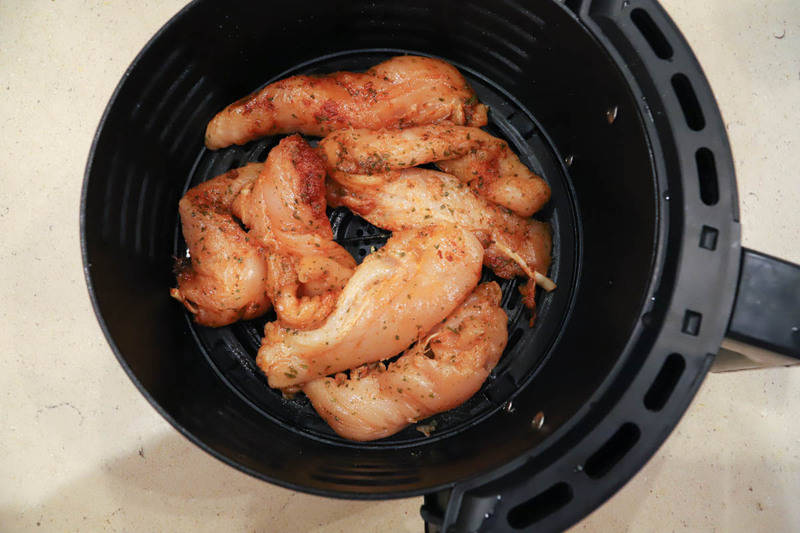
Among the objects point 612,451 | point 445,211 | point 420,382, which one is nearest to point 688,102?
point 445,211

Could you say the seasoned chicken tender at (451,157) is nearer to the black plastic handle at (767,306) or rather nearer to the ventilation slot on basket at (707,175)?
the ventilation slot on basket at (707,175)

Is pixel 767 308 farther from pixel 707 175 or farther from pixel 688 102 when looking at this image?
pixel 688 102

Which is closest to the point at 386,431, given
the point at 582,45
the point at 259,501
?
the point at 259,501

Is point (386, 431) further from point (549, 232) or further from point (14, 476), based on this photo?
point (14, 476)

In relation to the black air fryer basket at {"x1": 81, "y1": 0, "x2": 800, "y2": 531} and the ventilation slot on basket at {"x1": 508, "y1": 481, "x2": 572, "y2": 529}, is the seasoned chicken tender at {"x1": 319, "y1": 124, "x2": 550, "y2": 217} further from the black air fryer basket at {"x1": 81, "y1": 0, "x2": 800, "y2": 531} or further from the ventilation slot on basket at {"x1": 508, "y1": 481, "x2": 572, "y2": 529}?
the ventilation slot on basket at {"x1": 508, "y1": 481, "x2": 572, "y2": 529}

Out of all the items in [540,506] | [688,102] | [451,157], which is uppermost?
[688,102]

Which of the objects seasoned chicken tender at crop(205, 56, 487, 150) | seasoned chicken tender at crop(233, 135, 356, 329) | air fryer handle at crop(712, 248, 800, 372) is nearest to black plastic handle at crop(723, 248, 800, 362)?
air fryer handle at crop(712, 248, 800, 372)
